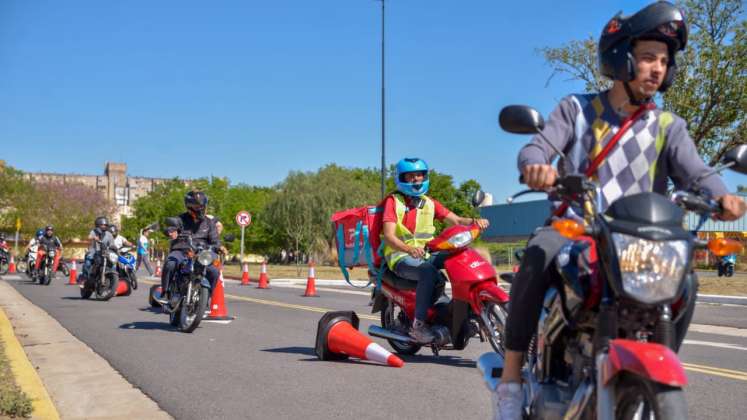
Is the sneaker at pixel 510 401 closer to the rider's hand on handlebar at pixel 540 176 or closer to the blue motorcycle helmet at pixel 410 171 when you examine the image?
the rider's hand on handlebar at pixel 540 176

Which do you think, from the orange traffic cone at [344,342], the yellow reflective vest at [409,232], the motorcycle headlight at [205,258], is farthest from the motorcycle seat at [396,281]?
the motorcycle headlight at [205,258]

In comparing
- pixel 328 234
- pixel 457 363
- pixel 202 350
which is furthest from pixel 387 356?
pixel 328 234

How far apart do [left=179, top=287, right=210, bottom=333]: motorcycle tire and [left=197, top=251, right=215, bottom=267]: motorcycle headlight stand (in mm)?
340

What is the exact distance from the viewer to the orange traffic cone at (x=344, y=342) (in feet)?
26.9

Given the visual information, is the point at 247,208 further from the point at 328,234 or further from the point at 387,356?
the point at 387,356

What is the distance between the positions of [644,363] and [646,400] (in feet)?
0.60

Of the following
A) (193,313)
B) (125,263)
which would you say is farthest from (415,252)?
(125,263)

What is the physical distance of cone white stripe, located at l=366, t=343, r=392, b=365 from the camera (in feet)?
26.6

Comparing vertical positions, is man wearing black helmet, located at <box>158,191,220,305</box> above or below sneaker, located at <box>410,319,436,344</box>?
above

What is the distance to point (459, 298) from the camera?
292 inches

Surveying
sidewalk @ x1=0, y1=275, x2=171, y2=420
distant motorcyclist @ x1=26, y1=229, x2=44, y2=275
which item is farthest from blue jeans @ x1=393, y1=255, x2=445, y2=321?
distant motorcyclist @ x1=26, y1=229, x2=44, y2=275

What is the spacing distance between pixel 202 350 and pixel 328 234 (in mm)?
61261

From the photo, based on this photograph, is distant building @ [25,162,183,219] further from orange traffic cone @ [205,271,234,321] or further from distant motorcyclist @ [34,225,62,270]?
orange traffic cone @ [205,271,234,321]

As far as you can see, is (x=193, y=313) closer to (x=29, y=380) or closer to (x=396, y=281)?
(x=396, y=281)
